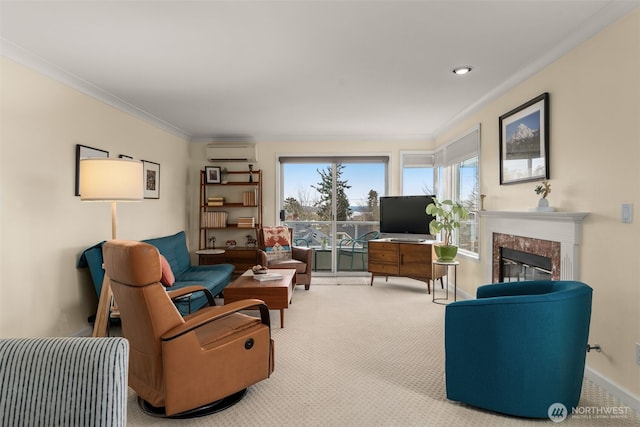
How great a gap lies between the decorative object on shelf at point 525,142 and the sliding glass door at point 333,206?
2766 mm

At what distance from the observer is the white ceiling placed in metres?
2.31

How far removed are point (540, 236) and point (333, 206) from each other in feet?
12.4

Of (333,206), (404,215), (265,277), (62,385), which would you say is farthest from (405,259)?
(62,385)

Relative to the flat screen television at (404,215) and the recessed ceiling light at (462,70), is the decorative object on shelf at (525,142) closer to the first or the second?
the recessed ceiling light at (462,70)

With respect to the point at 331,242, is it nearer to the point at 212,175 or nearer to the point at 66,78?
the point at 212,175

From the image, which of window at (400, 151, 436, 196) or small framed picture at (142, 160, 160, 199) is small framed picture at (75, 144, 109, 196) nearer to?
small framed picture at (142, 160, 160, 199)

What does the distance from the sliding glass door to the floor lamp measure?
357cm

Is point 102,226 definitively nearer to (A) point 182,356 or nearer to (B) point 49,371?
(A) point 182,356

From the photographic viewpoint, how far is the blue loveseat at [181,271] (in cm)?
331

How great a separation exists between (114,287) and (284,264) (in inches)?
124

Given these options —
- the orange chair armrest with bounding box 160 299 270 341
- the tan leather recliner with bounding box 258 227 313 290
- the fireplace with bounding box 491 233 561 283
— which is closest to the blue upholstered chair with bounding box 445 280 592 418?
the fireplace with bounding box 491 233 561 283

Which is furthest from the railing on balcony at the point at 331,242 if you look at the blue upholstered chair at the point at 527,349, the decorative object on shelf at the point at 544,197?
the blue upholstered chair at the point at 527,349

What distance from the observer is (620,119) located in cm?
230

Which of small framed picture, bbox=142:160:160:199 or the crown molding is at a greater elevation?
the crown molding
